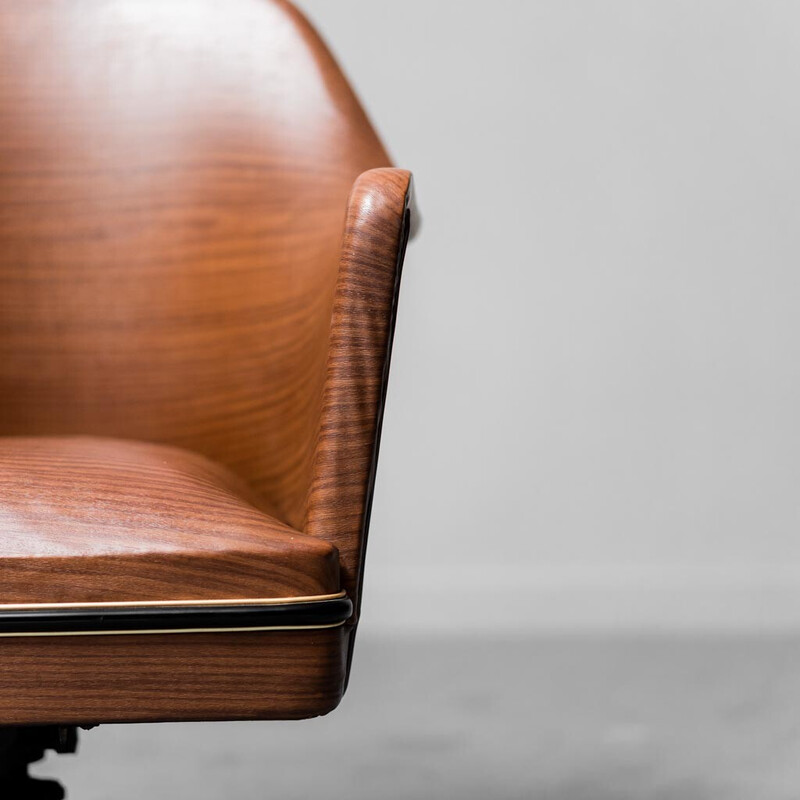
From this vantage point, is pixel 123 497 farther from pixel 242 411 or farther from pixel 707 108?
pixel 707 108

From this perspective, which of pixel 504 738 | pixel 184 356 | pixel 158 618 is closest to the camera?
pixel 158 618

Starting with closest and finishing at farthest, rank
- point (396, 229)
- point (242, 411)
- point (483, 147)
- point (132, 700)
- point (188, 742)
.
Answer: point (132, 700)
point (396, 229)
point (242, 411)
point (188, 742)
point (483, 147)

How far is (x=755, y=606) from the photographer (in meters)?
1.92

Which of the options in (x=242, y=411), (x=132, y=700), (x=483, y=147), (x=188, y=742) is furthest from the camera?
(x=483, y=147)

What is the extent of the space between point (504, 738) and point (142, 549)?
0.95m

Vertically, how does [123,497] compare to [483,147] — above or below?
below

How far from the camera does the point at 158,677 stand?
0.60 m

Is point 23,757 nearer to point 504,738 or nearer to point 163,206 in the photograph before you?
point 163,206

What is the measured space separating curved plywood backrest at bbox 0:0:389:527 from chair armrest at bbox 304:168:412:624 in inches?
8.9

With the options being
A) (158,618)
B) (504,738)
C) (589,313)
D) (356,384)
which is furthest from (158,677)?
(589,313)

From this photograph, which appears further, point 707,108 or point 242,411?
point 707,108

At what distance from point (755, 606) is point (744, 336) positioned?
16.6 inches

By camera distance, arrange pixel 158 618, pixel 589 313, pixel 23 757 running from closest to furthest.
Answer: pixel 158 618 < pixel 23 757 < pixel 589 313

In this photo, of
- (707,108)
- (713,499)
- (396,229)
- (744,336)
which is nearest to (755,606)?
(713,499)
